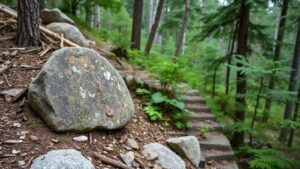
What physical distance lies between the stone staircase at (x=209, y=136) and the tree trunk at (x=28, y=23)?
73.8 inches

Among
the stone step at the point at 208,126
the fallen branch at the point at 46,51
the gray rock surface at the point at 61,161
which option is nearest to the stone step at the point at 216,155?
the stone step at the point at 208,126

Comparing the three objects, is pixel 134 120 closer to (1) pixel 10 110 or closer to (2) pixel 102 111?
(2) pixel 102 111

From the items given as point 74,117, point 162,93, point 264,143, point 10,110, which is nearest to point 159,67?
point 162,93

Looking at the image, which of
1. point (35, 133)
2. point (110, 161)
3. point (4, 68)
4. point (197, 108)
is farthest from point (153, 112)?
point (4, 68)

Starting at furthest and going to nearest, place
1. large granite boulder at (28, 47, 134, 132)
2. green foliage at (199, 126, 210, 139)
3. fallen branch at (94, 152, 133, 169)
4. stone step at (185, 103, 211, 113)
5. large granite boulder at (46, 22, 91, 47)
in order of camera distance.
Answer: large granite boulder at (46, 22, 91, 47)
stone step at (185, 103, 211, 113)
green foliage at (199, 126, 210, 139)
large granite boulder at (28, 47, 134, 132)
fallen branch at (94, 152, 133, 169)

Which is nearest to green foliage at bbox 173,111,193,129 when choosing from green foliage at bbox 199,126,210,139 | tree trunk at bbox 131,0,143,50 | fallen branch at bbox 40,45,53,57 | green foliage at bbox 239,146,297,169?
green foliage at bbox 199,126,210,139

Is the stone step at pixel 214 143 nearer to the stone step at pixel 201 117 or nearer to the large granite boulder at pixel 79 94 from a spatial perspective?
the stone step at pixel 201 117

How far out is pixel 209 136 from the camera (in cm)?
564

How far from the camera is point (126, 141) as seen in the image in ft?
13.2

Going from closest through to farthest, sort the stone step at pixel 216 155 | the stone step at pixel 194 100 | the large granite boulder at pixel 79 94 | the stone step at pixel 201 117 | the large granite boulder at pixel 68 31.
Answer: the large granite boulder at pixel 79 94, the stone step at pixel 216 155, the stone step at pixel 201 117, the stone step at pixel 194 100, the large granite boulder at pixel 68 31

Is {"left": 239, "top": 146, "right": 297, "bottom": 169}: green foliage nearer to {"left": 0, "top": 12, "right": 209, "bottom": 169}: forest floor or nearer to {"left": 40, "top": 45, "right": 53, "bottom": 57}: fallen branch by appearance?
{"left": 0, "top": 12, "right": 209, "bottom": 169}: forest floor

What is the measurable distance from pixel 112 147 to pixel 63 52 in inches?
59.0

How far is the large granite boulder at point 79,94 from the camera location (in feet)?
11.6

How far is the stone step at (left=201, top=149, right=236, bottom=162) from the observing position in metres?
5.06
